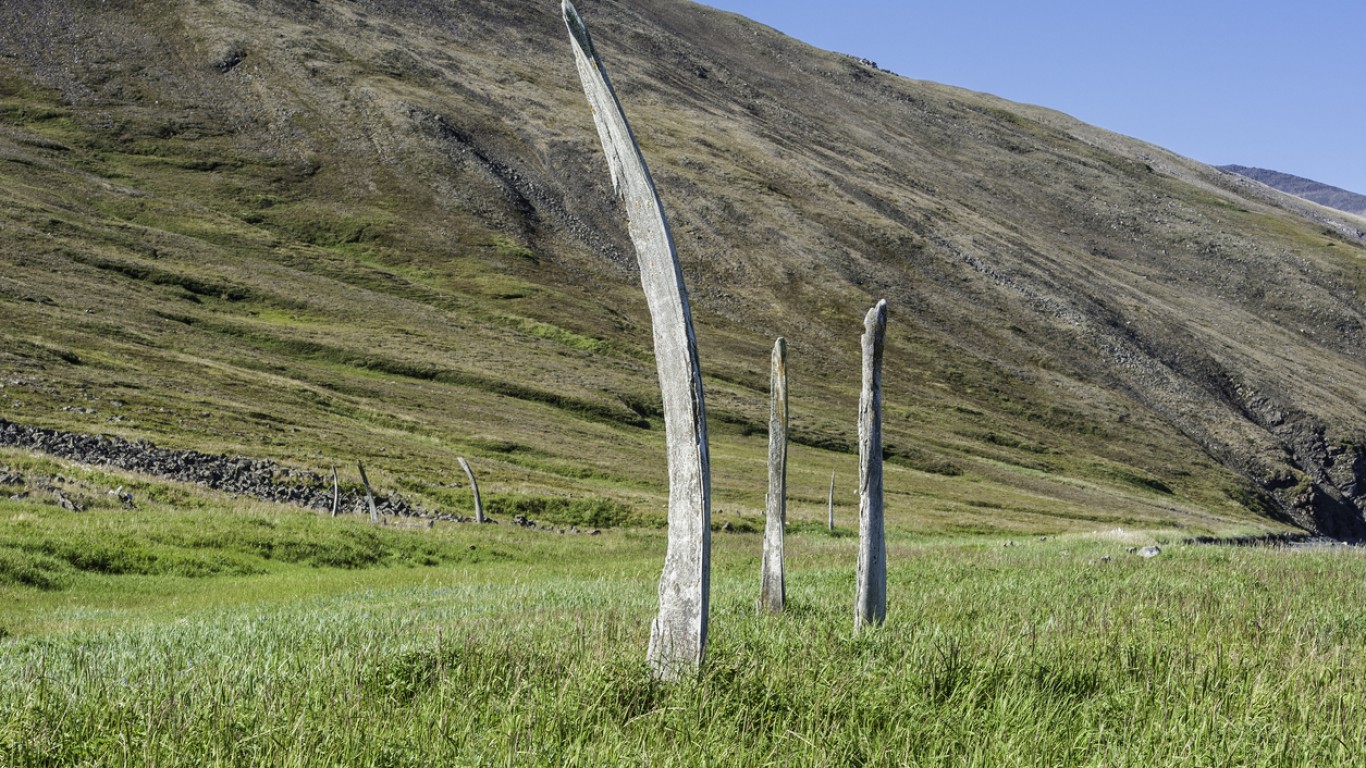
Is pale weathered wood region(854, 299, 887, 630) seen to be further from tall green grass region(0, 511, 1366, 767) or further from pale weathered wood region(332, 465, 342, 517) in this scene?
pale weathered wood region(332, 465, 342, 517)

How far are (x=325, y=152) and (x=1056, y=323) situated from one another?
353 ft

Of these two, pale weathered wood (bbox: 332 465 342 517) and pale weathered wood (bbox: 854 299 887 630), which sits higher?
pale weathered wood (bbox: 854 299 887 630)

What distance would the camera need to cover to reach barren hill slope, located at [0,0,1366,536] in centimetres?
6938

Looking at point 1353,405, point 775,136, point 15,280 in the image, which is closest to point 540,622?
point 15,280

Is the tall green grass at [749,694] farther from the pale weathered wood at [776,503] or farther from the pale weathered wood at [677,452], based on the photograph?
the pale weathered wood at [776,503]

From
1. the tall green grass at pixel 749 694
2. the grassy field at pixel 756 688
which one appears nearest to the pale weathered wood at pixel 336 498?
the grassy field at pixel 756 688

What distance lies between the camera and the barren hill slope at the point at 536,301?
69375mm

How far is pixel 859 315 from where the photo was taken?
14162cm

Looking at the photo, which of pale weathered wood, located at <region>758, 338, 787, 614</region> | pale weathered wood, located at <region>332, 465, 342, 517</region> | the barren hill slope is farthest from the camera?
the barren hill slope

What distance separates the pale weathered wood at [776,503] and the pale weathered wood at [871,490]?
1.79 meters

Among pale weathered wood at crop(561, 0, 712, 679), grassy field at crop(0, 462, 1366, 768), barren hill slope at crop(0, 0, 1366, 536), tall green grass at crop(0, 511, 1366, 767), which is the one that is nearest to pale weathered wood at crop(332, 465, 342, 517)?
barren hill slope at crop(0, 0, 1366, 536)

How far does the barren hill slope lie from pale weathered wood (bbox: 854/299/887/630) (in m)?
36.6

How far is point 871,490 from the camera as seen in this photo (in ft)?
40.8

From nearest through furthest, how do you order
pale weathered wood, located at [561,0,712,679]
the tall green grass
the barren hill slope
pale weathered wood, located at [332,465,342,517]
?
the tall green grass < pale weathered wood, located at [561,0,712,679] < pale weathered wood, located at [332,465,342,517] < the barren hill slope
